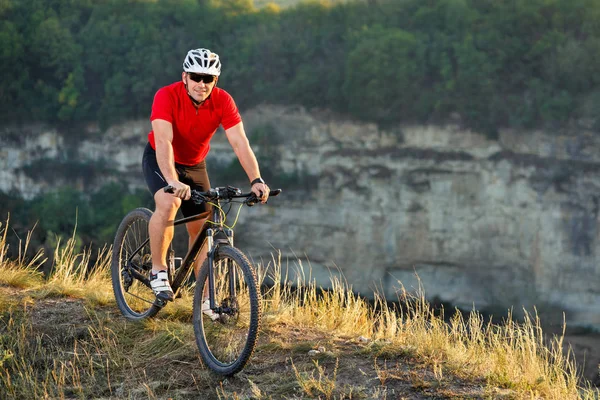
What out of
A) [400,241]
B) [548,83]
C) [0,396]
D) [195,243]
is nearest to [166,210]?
[195,243]

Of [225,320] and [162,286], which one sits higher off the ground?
[162,286]

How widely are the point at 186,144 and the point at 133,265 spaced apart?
104 centimetres

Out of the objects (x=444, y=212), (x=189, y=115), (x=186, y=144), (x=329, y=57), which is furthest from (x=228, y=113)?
(x=329, y=57)

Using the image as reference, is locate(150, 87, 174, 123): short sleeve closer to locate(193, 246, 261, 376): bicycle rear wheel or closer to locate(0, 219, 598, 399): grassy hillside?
locate(193, 246, 261, 376): bicycle rear wheel

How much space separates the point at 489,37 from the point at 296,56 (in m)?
9.91

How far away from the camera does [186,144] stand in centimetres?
481

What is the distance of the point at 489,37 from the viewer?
3881 cm

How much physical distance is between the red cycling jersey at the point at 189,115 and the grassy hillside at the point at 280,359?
44.7 inches

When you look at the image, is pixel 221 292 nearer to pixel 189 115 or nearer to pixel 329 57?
pixel 189 115

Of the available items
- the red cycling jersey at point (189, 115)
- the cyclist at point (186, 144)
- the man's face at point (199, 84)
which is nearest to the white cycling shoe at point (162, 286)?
the cyclist at point (186, 144)

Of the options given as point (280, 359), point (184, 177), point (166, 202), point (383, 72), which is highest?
point (383, 72)

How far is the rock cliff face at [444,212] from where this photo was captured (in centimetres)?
3362

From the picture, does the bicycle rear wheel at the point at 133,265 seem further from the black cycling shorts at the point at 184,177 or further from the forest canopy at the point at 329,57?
the forest canopy at the point at 329,57

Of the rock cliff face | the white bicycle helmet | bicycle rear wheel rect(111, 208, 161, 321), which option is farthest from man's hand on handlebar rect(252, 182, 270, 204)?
the rock cliff face
